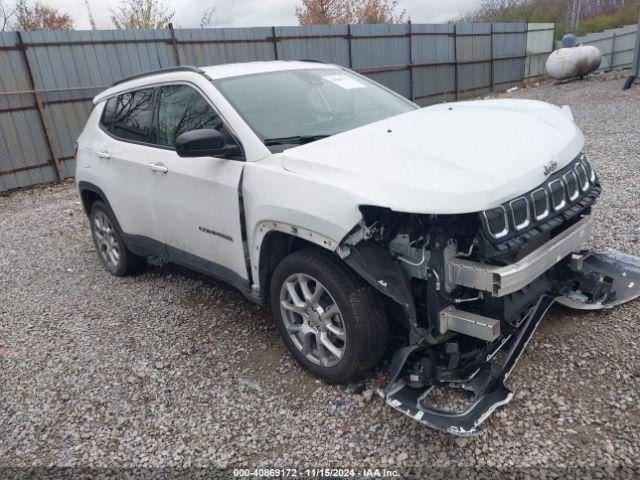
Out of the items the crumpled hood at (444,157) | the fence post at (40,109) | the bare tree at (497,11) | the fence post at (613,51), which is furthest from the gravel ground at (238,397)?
the bare tree at (497,11)

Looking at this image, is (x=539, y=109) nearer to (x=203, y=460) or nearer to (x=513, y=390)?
(x=513, y=390)

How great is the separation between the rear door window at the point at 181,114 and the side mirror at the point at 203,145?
0.26m

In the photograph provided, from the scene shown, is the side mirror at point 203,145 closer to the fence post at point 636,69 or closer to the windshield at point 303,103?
the windshield at point 303,103

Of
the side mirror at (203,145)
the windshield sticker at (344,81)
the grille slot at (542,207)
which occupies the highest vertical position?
the windshield sticker at (344,81)

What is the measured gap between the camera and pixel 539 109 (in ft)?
11.5

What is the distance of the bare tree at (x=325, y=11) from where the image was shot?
27875 mm

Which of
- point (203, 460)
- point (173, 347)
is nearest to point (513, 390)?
point (203, 460)

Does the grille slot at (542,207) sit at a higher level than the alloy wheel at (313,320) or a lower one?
higher

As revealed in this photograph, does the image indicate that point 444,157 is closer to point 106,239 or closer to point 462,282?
point 462,282

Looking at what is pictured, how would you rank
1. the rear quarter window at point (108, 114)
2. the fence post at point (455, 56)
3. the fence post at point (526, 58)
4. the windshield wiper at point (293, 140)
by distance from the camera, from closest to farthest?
the windshield wiper at point (293, 140)
the rear quarter window at point (108, 114)
the fence post at point (455, 56)
the fence post at point (526, 58)

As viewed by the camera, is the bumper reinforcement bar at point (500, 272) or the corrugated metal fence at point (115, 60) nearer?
the bumper reinforcement bar at point (500, 272)

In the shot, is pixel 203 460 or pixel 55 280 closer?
pixel 203 460

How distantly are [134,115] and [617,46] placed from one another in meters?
24.9

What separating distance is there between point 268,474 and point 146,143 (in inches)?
107
